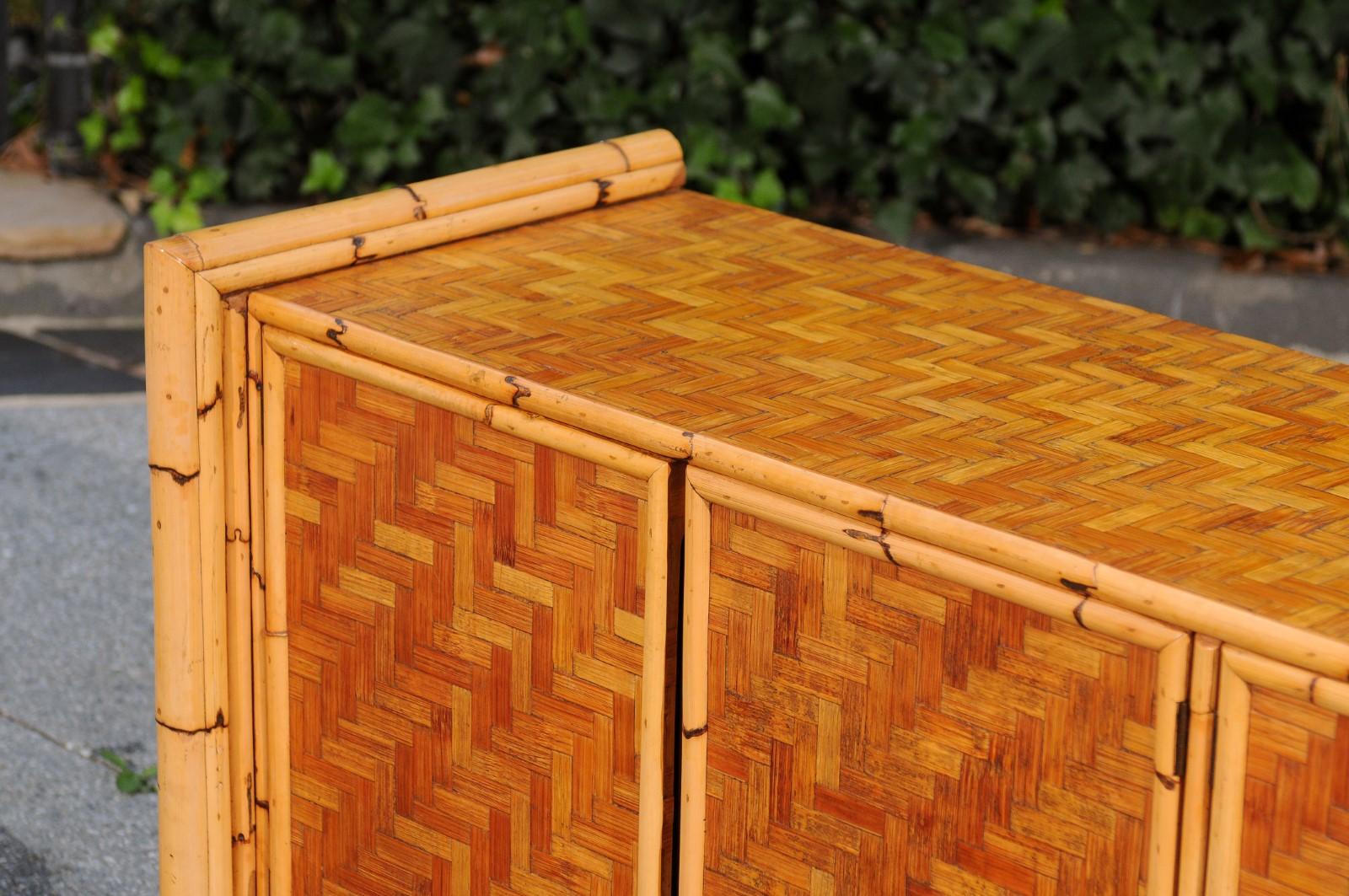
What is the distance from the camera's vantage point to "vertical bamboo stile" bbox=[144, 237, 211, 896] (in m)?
1.83

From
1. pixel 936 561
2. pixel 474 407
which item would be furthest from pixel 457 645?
pixel 936 561

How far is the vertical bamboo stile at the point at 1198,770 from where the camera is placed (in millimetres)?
1329

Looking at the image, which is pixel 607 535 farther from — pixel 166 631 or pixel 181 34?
pixel 181 34

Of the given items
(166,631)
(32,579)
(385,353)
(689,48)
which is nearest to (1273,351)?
(385,353)

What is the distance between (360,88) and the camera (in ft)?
13.9

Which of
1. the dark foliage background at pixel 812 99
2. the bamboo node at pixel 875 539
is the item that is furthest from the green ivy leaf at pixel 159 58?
the bamboo node at pixel 875 539

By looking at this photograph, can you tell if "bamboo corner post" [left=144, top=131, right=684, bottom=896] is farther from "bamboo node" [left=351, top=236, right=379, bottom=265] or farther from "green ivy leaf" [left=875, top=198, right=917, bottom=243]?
"green ivy leaf" [left=875, top=198, right=917, bottom=243]

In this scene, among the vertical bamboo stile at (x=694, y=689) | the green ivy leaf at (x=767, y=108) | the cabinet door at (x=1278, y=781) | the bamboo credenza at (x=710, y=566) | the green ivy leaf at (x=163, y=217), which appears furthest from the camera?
the green ivy leaf at (x=163, y=217)

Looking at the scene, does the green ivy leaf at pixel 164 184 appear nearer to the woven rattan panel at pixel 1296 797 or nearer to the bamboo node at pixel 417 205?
the bamboo node at pixel 417 205

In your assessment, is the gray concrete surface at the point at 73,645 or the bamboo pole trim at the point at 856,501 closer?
the bamboo pole trim at the point at 856,501

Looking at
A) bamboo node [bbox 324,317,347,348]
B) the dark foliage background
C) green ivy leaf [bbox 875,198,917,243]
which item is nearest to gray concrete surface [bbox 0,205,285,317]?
the dark foliage background

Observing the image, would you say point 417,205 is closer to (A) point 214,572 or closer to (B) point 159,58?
(A) point 214,572

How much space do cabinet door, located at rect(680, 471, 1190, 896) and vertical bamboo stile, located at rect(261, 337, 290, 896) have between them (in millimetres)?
495

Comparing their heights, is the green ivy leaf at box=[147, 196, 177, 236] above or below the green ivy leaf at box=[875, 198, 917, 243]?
below
